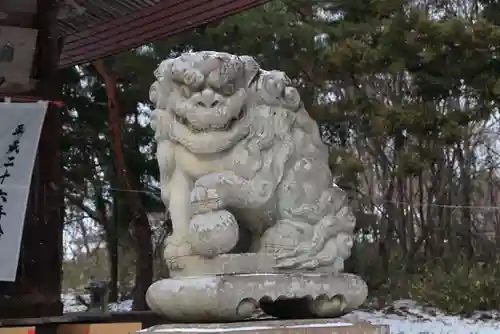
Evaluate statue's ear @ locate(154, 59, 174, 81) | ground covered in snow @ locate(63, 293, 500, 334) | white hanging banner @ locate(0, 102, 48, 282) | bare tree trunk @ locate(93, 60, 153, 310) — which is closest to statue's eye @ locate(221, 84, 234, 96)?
statue's ear @ locate(154, 59, 174, 81)

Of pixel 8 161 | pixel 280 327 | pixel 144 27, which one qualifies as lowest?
pixel 280 327

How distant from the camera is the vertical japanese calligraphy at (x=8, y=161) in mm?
4715

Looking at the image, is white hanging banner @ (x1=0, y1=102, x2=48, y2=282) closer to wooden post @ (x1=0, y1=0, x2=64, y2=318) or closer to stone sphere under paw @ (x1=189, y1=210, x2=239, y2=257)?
wooden post @ (x1=0, y1=0, x2=64, y2=318)

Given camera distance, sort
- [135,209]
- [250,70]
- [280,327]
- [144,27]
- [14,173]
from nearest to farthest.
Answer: [280,327] < [250,70] < [14,173] < [144,27] < [135,209]

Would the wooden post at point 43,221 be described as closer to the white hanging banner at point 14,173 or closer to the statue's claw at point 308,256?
the white hanging banner at point 14,173

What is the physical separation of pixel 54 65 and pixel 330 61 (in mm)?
2310

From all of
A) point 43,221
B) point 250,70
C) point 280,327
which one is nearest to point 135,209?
point 43,221

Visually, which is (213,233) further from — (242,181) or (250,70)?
(250,70)

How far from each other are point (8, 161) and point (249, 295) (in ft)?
10.3

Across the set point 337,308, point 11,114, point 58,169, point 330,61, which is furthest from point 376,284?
point 337,308

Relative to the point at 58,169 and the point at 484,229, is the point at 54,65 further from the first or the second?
the point at 484,229

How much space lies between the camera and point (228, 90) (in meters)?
2.16

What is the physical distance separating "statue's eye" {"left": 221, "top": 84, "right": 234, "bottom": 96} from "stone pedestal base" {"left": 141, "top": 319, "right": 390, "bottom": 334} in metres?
0.66

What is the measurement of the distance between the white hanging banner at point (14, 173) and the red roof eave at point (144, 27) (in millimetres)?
760
